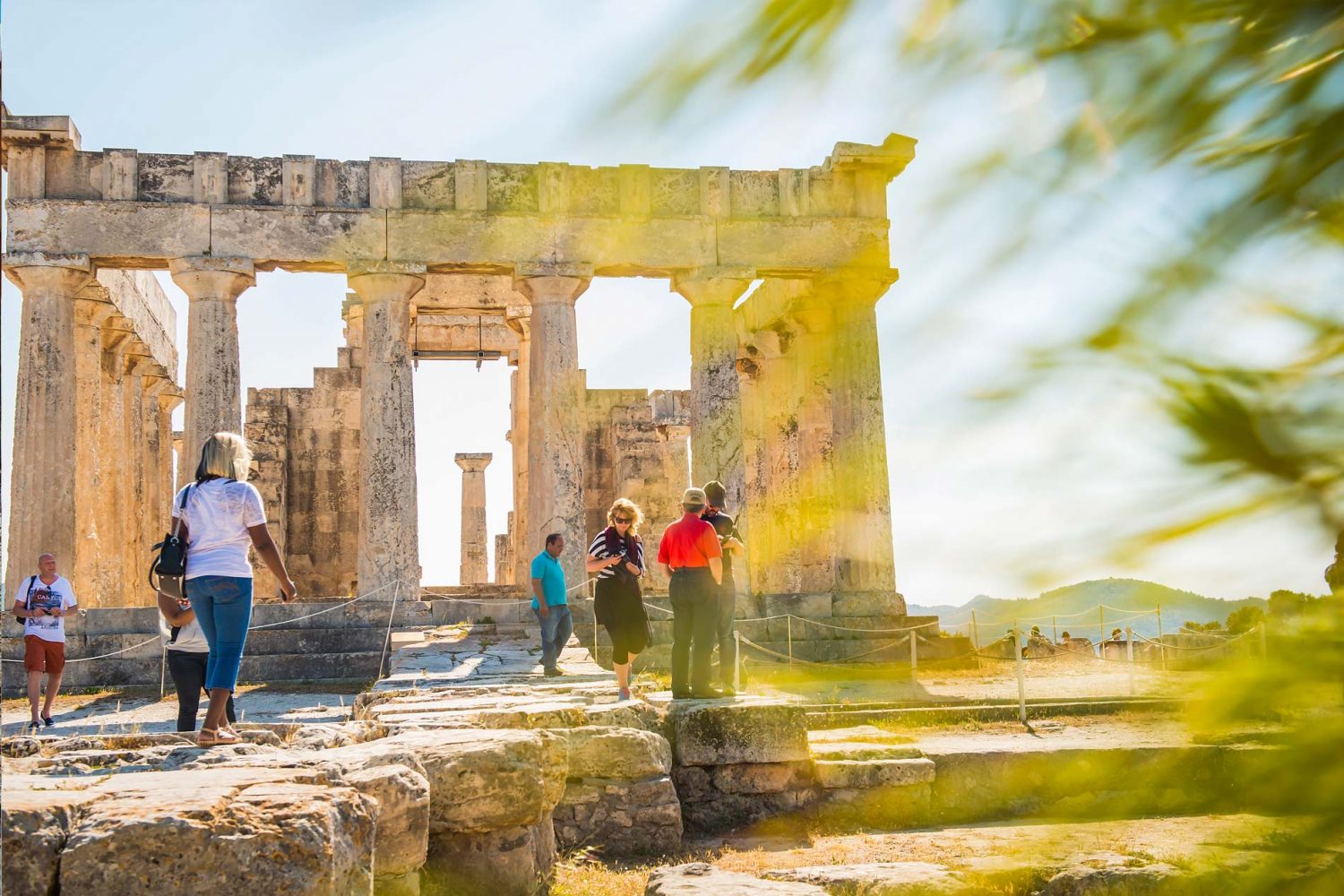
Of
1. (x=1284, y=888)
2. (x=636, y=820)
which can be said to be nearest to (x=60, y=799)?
(x=1284, y=888)

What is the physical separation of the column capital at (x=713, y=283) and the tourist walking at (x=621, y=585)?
10153mm

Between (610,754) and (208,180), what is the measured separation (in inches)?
555

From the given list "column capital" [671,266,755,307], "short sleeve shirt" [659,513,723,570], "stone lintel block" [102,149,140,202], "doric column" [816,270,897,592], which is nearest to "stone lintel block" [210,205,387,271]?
"stone lintel block" [102,149,140,202]

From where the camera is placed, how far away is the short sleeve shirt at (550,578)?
10961mm

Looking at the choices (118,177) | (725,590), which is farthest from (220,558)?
(118,177)

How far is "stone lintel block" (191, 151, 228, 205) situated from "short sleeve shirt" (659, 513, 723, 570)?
12507 millimetres

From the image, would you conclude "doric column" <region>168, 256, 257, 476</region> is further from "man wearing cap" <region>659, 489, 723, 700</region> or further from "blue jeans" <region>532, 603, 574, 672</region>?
"man wearing cap" <region>659, 489, 723, 700</region>

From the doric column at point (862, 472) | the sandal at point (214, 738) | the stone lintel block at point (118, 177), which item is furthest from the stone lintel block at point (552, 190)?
the sandal at point (214, 738)

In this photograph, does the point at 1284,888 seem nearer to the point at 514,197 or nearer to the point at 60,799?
the point at 60,799

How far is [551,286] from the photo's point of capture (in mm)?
19078

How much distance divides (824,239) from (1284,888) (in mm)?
19008

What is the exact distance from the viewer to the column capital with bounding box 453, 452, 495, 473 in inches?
1191

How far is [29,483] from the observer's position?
1748cm

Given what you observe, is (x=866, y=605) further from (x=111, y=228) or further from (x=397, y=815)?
(x=397, y=815)
